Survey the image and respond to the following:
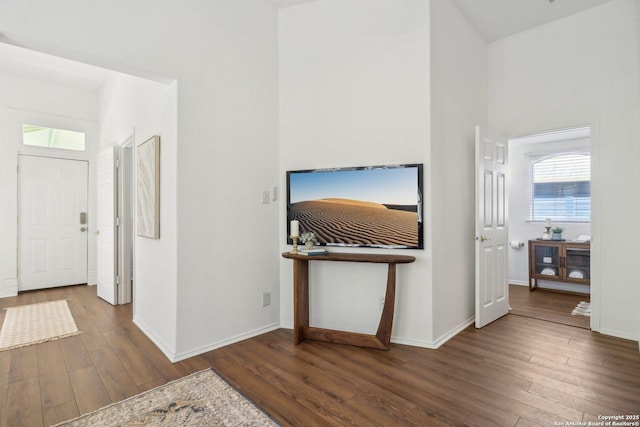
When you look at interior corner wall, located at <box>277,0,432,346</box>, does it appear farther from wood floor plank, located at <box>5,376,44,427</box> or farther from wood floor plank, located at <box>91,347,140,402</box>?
wood floor plank, located at <box>5,376,44,427</box>

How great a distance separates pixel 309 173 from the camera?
11.2 ft

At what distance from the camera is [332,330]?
10.4 ft

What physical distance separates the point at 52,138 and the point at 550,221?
320 inches

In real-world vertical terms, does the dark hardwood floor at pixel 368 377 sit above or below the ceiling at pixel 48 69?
below

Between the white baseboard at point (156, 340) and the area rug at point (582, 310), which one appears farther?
the area rug at point (582, 310)

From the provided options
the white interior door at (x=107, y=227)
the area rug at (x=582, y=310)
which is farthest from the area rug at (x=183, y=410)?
the area rug at (x=582, y=310)

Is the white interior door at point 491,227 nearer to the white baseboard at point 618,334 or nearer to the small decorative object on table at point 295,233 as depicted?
the white baseboard at point 618,334

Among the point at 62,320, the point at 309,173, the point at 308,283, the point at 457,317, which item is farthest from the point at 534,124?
the point at 62,320

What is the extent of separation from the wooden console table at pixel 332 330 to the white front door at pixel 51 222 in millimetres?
4548

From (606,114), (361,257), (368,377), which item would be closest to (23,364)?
(368,377)

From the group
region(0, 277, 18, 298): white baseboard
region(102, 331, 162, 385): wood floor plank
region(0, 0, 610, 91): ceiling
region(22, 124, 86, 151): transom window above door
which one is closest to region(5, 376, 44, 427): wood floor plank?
region(102, 331, 162, 385): wood floor plank

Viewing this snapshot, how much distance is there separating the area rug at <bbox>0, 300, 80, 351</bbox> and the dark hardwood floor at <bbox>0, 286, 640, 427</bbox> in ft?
0.71

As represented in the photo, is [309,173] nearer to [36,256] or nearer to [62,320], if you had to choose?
[62,320]

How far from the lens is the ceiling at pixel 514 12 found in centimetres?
343
